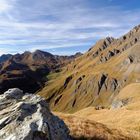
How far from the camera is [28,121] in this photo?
19.7 m

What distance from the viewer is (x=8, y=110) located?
22078 mm

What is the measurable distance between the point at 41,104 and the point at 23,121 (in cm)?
333

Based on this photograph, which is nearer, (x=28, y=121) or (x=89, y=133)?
(x=28, y=121)

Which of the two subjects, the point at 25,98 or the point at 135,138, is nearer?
the point at 25,98

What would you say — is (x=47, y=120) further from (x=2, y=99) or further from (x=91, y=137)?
(x=91, y=137)

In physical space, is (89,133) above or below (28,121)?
below

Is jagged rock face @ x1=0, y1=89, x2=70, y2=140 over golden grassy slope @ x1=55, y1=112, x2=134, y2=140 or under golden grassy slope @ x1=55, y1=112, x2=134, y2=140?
over

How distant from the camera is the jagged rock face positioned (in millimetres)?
18766

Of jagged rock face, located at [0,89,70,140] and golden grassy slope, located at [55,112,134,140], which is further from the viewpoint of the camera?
golden grassy slope, located at [55,112,134,140]

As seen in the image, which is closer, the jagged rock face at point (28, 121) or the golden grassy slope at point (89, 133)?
the jagged rock face at point (28, 121)

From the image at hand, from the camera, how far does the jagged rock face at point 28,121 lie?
18.8 meters

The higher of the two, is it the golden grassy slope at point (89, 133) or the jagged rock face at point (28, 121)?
the jagged rock face at point (28, 121)

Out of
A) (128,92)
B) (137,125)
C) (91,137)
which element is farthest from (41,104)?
(128,92)

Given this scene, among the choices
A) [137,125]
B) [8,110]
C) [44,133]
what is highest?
[8,110]
